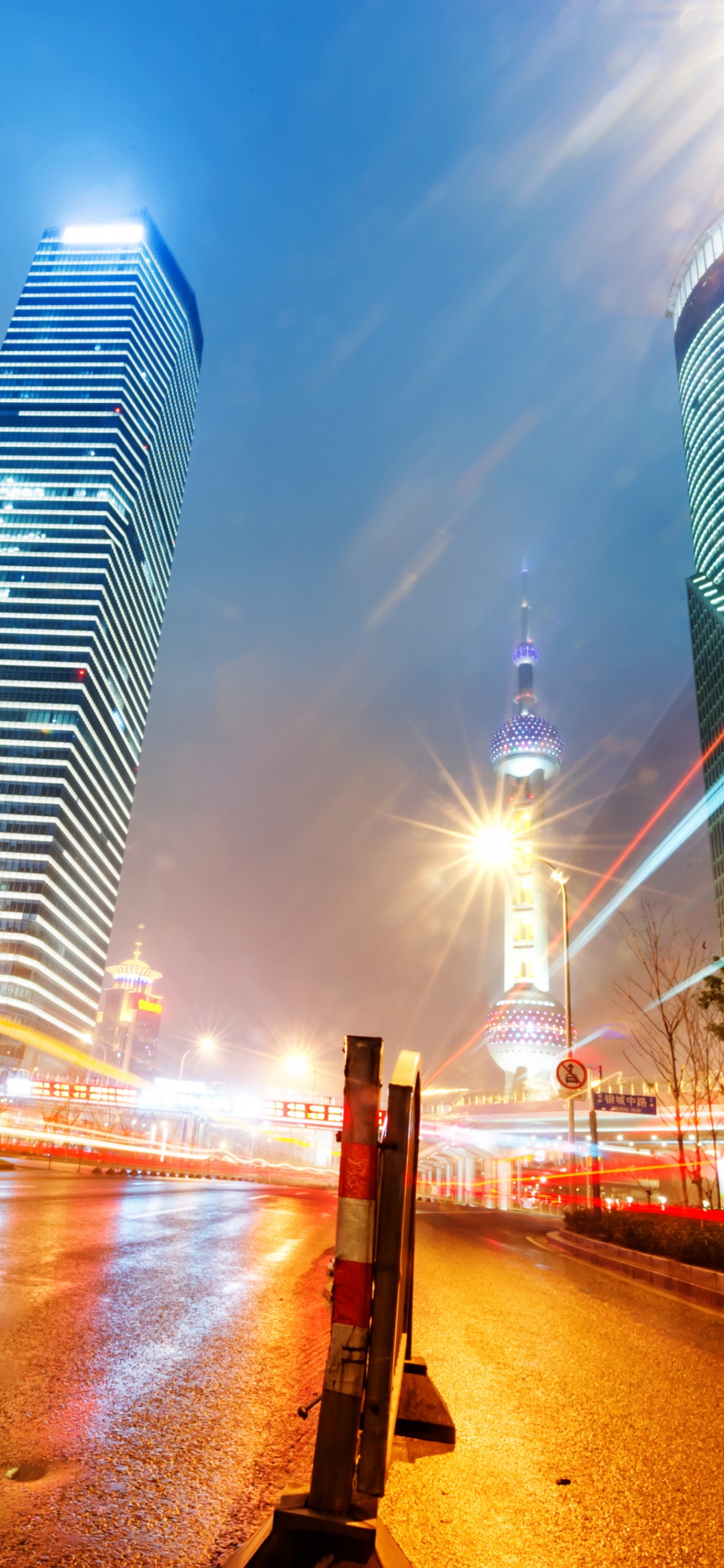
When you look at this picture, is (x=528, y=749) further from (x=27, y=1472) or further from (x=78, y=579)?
(x=27, y=1472)

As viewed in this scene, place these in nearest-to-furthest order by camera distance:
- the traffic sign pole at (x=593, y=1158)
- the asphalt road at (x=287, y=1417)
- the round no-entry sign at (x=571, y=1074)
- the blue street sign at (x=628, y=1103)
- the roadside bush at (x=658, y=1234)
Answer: the asphalt road at (x=287, y=1417) < the roadside bush at (x=658, y=1234) < the round no-entry sign at (x=571, y=1074) < the traffic sign pole at (x=593, y=1158) < the blue street sign at (x=628, y=1103)

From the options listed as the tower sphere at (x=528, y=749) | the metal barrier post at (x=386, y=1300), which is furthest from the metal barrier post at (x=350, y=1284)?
the tower sphere at (x=528, y=749)

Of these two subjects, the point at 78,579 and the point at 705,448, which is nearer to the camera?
the point at 78,579

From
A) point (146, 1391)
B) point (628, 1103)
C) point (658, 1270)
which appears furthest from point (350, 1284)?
point (628, 1103)

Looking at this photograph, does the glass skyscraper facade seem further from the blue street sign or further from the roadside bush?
the roadside bush

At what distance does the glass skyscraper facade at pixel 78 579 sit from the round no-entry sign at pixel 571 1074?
121 metres

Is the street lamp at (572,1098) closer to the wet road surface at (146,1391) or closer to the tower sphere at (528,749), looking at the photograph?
the wet road surface at (146,1391)

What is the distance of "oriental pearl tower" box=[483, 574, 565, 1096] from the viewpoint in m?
171

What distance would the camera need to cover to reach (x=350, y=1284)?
9.16 feet

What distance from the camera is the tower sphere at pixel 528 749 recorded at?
190625mm

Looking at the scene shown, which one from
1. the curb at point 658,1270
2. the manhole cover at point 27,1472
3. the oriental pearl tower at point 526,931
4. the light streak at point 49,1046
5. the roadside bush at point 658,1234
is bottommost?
the curb at point 658,1270

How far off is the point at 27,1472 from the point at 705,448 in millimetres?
183719

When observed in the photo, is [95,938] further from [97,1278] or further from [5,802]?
[97,1278]

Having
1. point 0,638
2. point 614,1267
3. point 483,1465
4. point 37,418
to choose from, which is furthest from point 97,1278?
point 37,418
